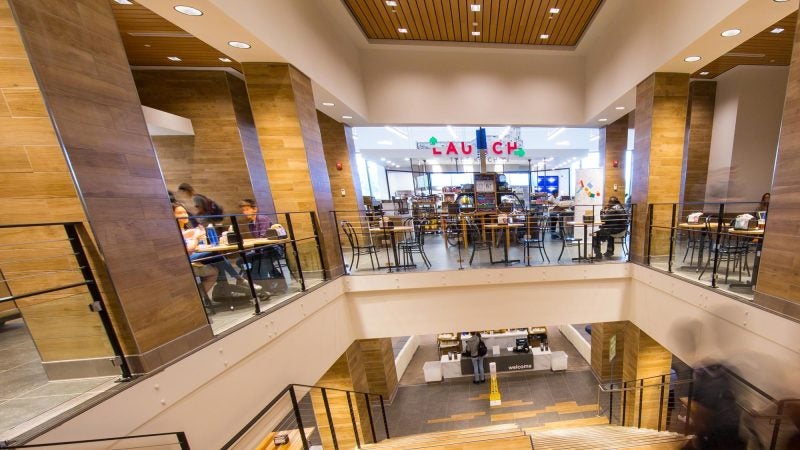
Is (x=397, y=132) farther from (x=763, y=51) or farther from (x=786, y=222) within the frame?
(x=786, y=222)

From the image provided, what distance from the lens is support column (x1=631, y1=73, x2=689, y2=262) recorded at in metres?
3.82

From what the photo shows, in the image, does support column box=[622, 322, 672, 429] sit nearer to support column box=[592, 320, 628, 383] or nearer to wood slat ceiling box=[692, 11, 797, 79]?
support column box=[592, 320, 628, 383]

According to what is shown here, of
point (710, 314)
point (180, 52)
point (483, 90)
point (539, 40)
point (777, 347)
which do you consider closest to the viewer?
point (777, 347)

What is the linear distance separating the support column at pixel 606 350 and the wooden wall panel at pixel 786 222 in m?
3.26

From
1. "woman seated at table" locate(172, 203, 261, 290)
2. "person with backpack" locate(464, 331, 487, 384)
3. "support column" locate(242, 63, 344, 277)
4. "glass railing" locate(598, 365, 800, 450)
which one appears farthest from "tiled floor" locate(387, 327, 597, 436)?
"woman seated at table" locate(172, 203, 261, 290)

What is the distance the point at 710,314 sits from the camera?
271cm

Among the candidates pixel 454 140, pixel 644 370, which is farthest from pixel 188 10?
pixel 454 140

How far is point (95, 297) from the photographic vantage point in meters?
1.56

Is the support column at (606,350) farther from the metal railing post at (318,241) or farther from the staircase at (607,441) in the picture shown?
the metal railing post at (318,241)

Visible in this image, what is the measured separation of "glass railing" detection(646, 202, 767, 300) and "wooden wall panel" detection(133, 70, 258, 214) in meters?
6.86

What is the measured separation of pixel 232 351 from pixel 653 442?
3989 mm

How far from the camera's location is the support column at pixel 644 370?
4148 millimetres

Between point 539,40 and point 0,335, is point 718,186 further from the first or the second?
point 0,335

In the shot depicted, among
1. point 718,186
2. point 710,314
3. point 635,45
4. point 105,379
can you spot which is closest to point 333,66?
point 105,379
